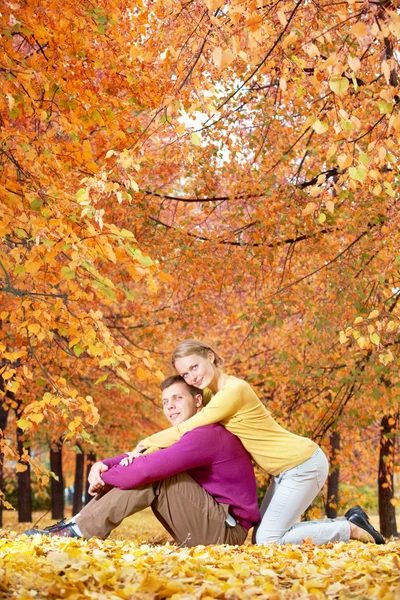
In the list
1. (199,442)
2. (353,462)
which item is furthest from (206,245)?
(353,462)

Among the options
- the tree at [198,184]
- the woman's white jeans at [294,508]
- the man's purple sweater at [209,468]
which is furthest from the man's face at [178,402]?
the woman's white jeans at [294,508]

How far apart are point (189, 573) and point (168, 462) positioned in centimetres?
118

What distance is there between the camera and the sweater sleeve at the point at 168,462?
385 cm

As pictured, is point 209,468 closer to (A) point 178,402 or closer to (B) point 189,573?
(A) point 178,402

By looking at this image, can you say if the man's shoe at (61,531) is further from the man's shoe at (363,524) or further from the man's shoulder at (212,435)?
the man's shoe at (363,524)

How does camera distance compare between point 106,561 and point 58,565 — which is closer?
point 58,565

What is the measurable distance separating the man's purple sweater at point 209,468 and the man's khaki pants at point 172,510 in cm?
7

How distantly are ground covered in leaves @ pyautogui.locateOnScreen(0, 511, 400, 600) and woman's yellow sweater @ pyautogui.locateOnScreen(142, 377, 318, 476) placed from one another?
0.70 m

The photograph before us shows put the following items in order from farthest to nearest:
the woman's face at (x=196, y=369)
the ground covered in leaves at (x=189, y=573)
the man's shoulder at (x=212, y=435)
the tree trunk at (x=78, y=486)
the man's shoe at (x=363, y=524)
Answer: the tree trunk at (x=78, y=486)
the man's shoe at (x=363, y=524)
the woman's face at (x=196, y=369)
the man's shoulder at (x=212, y=435)
the ground covered in leaves at (x=189, y=573)

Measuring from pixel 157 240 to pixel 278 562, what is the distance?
18.0ft

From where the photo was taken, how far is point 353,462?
14758 mm

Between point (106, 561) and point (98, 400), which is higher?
point (98, 400)

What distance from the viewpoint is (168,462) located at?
387cm

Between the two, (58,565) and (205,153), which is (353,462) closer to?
(205,153)
